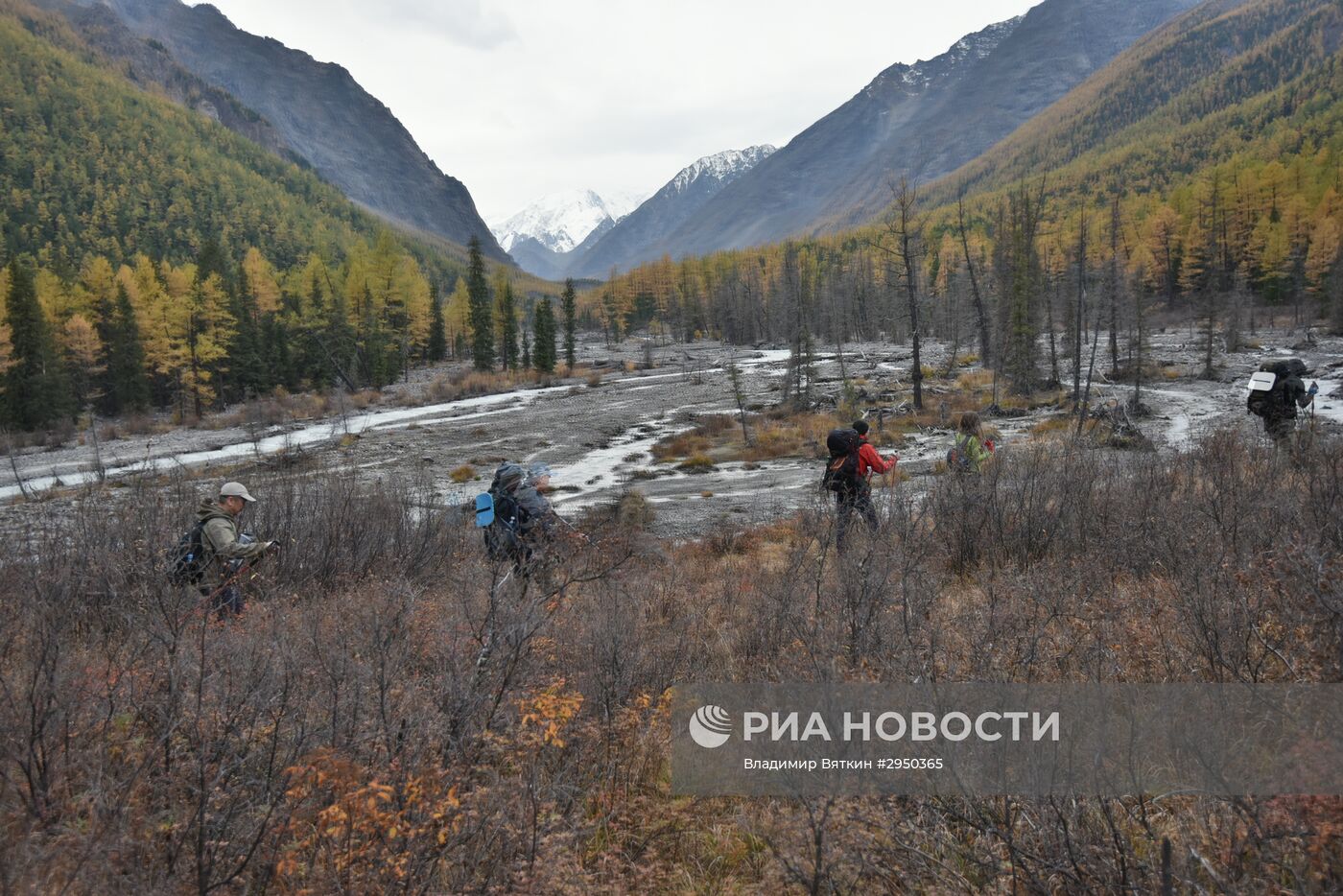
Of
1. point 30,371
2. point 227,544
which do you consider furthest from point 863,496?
point 30,371

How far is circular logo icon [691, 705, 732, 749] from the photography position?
3.48 metres

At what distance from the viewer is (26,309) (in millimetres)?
37094

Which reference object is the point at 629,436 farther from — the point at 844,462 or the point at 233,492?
the point at 233,492

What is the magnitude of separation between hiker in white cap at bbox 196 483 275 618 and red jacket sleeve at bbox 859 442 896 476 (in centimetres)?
597

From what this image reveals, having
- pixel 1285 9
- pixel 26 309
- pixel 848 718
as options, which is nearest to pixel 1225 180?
pixel 848 718

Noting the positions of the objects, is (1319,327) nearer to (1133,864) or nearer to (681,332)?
(1133,864)

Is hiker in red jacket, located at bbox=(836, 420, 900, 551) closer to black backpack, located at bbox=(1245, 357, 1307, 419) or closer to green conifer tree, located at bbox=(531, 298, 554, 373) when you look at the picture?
black backpack, located at bbox=(1245, 357, 1307, 419)

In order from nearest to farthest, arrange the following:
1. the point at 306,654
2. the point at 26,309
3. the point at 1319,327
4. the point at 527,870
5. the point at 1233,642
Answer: the point at 527,870
the point at 1233,642
the point at 306,654
the point at 26,309
the point at 1319,327

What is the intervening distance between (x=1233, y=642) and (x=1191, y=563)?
1379mm

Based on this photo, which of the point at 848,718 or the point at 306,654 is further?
the point at 306,654

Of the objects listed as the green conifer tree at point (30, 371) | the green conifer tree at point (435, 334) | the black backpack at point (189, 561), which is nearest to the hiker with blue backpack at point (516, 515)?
the black backpack at point (189, 561)

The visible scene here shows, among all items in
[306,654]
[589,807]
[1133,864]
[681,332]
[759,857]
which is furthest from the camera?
[681,332]

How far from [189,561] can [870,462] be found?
6.49 metres

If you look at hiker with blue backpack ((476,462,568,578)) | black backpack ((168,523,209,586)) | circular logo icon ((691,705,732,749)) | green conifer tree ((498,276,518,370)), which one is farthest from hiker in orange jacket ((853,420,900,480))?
green conifer tree ((498,276,518,370))
